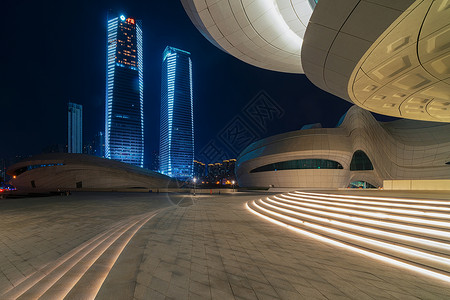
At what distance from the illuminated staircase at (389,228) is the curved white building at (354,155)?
30.5 metres

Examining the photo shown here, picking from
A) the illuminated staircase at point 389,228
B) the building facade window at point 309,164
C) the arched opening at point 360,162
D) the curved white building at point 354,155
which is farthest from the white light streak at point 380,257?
the arched opening at point 360,162

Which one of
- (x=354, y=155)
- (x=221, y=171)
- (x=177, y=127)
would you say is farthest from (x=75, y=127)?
(x=354, y=155)

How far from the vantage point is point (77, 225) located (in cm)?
901

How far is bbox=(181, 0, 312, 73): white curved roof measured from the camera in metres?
7.61

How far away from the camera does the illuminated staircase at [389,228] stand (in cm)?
466

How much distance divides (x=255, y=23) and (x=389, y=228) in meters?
8.93

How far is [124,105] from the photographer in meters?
118

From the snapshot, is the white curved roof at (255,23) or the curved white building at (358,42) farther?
the white curved roof at (255,23)

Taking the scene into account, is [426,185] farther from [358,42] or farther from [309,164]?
[309,164]

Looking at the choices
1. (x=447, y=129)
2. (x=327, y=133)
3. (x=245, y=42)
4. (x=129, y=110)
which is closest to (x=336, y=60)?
(x=245, y=42)

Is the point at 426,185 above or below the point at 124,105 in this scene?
below

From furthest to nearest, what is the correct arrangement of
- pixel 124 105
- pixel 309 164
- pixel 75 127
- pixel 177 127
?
pixel 75 127 < pixel 177 127 < pixel 124 105 < pixel 309 164

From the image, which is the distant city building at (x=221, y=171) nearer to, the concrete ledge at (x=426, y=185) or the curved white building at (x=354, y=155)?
the curved white building at (x=354, y=155)

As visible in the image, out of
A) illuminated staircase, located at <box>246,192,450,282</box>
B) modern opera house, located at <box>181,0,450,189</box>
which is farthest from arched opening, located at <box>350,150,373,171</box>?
illuminated staircase, located at <box>246,192,450,282</box>
